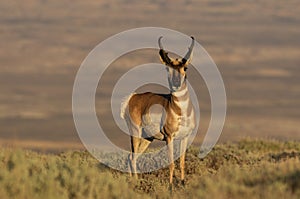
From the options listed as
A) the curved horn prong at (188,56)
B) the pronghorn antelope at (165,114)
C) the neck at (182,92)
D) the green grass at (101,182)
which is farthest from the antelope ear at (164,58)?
the green grass at (101,182)

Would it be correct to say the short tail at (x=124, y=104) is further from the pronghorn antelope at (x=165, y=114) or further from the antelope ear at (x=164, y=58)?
the antelope ear at (x=164, y=58)

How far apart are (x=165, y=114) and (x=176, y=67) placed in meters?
1.79

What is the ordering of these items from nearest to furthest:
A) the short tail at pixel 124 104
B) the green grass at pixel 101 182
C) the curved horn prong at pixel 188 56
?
the green grass at pixel 101 182 < the curved horn prong at pixel 188 56 < the short tail at pixel 124 104

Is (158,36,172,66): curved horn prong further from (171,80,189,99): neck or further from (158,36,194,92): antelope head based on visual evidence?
(171,80,189,99): neck

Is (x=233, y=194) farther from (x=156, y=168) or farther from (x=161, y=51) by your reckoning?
(x=156, y=168)

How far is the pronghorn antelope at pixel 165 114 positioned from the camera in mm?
19094

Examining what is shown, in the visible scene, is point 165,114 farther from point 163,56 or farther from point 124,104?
point 124,104

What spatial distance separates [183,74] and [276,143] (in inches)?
656

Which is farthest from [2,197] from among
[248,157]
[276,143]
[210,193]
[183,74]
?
[276,143]

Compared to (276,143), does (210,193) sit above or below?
below

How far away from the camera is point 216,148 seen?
30.6m

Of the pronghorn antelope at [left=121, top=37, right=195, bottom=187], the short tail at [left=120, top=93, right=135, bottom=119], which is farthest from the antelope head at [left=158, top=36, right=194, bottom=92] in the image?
the short tail at [left=120, top=93, right=135, bottom=119]

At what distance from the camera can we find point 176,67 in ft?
61.7

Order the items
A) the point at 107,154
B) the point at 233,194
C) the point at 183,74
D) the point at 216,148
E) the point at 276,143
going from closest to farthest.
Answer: the point at 233,194 < the point at 183,74 < the point at 107,154 < the point at 216,148 < the point at 276,143
